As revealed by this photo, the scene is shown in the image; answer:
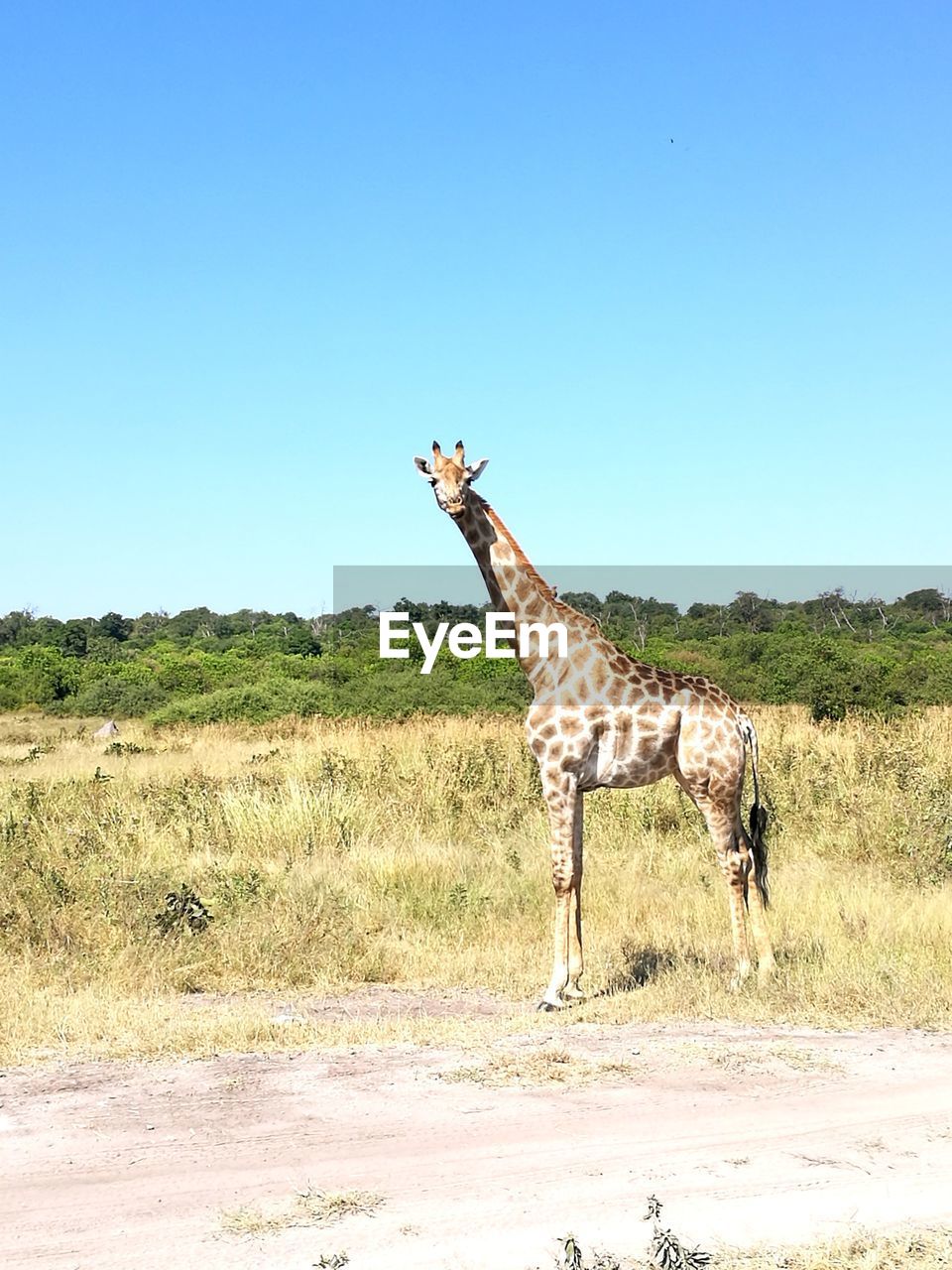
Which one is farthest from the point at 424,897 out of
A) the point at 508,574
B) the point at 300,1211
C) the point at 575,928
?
the point at 300,1211

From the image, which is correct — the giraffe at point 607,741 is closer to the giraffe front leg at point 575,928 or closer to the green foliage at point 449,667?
the giraffe front leg at point 575,928

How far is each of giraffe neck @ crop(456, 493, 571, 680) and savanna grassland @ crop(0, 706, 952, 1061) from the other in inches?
95.0

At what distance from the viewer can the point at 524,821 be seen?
44.5ft

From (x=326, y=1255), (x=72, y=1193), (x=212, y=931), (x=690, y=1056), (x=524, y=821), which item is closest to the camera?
(x=326, y=1255)

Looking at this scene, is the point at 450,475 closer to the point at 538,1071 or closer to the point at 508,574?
the point at 508,574

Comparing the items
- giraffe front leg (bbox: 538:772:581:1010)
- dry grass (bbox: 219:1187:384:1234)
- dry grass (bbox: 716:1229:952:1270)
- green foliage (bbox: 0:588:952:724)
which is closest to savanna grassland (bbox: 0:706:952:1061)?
giraffe front leg (bbox: 538:772:581:1010)

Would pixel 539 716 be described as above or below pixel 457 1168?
above

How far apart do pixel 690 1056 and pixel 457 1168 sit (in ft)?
6.41

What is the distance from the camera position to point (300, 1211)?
15.2ft

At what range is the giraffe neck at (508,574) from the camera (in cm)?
838

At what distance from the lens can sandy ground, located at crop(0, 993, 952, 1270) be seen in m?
4.47

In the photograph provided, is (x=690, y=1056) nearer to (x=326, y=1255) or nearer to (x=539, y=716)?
(x=539, y=716)

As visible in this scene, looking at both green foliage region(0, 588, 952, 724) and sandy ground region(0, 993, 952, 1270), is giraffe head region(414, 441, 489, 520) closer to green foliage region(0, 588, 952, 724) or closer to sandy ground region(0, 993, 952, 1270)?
sandy ground region(0, 993, 952, 1270)

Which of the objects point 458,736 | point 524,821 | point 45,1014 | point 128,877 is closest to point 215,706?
point 458,736
